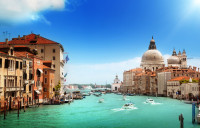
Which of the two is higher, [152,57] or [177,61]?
[152,57]

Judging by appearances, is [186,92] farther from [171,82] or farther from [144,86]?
[144,86]

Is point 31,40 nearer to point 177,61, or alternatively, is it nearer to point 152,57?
point 177,61

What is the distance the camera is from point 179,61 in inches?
4284

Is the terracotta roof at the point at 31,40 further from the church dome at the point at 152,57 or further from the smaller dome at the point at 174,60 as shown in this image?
the church dome at the point at 152,57

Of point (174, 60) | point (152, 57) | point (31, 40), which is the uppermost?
point (152, 57)

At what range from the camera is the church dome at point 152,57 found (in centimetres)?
11938

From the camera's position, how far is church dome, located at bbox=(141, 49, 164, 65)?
119m

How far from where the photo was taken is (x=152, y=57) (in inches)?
4700

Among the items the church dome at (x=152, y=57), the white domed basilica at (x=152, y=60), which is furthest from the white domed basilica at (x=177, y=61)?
the church dome at (x=152, y=57)

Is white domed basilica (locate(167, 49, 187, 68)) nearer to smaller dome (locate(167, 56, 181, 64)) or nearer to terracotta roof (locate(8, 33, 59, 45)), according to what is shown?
smaller dome (locate(167, 56, 181, 64))

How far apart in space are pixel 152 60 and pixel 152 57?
1296 mm

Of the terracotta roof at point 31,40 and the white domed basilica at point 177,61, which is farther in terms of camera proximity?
the white domed basilica at point 177,61

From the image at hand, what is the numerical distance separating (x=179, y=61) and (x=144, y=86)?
719 inches

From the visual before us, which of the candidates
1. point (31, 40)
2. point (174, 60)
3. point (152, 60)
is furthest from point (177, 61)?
point (31, 40)
